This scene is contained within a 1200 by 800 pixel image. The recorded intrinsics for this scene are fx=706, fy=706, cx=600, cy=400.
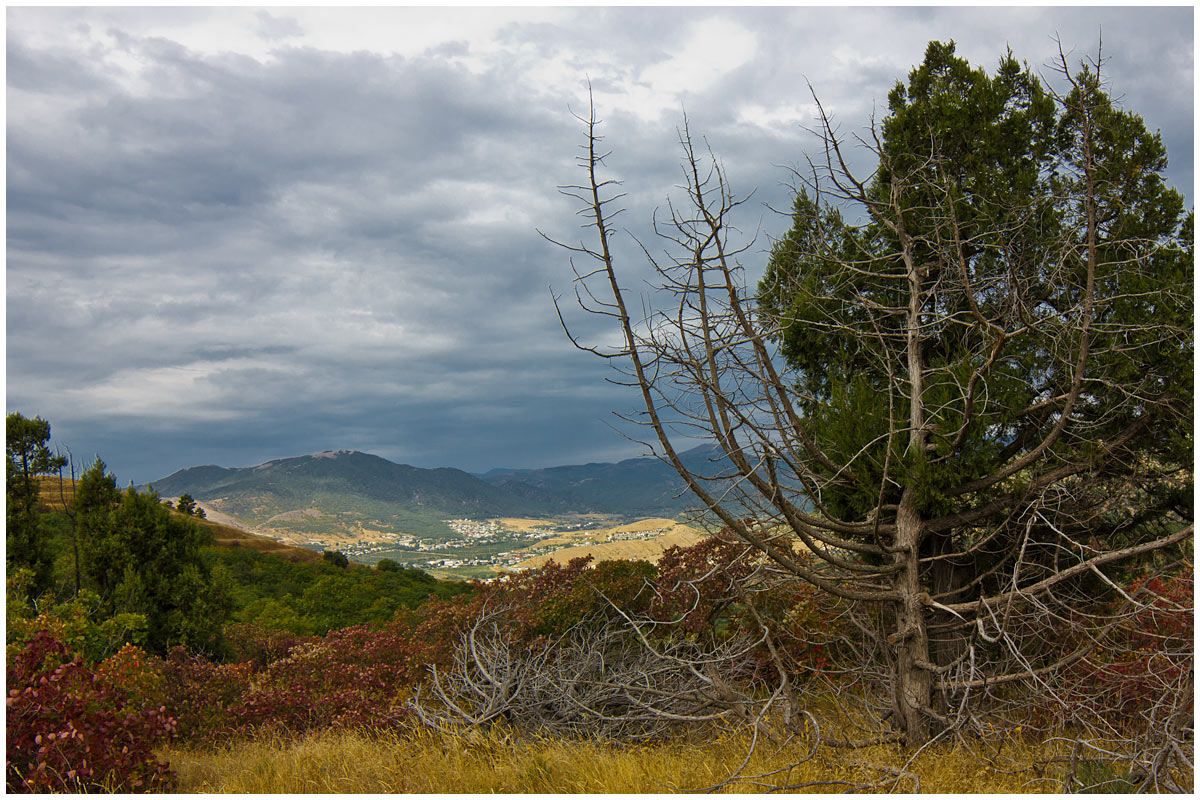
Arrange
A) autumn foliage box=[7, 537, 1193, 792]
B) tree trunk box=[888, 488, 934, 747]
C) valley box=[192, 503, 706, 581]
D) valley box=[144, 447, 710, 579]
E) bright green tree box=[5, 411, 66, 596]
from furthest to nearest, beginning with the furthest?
valley box=[144, 447, 710, 579] → valley box=[192, 503, 706, 581] → bright green tree box=[5, 411, 66, 596] → autumn foliage box=[7, 537, 1193, 792] → tree trunk box=[888, 488, 934, 747]

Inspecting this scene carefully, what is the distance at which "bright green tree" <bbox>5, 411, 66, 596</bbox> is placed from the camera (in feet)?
44.9

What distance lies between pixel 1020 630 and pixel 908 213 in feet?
14.9

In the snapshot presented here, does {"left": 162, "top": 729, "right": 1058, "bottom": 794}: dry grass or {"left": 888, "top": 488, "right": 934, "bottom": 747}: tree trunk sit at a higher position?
{"left": 888, "top": 488, "right": 934, "bottom": 747}: tree trunk

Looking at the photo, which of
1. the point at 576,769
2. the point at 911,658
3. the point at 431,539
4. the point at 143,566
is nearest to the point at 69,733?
the point at 576,769

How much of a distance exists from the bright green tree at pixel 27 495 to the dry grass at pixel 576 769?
32.7ft

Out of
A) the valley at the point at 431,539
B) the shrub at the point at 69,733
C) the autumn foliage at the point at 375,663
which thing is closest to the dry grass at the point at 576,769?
the shrub at the point at 69,733

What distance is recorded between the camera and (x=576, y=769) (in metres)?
5.30

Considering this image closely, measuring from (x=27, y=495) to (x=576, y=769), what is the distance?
1453 cm

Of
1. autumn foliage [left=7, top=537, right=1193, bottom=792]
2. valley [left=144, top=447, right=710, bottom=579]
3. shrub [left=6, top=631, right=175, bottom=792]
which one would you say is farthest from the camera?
valley [left=144, top=447, right=710, bottom=579]

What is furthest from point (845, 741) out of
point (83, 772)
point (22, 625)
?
point (22, 625)

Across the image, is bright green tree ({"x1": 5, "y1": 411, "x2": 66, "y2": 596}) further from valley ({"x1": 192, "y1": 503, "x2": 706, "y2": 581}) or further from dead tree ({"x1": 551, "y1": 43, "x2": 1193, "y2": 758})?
valley ({"x1": 192, "y1": 503, "x2": 706, "y2": 581})

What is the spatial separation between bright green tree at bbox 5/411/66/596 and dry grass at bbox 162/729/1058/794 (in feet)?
32.7

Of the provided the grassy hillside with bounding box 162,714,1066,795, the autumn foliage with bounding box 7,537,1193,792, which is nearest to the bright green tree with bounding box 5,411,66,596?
the autumn foliage with bounding box 7,537,1193,792

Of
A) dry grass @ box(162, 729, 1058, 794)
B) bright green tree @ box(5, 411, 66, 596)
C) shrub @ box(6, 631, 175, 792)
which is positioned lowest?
dry grass @ box(162, 729, 1058, 794)
